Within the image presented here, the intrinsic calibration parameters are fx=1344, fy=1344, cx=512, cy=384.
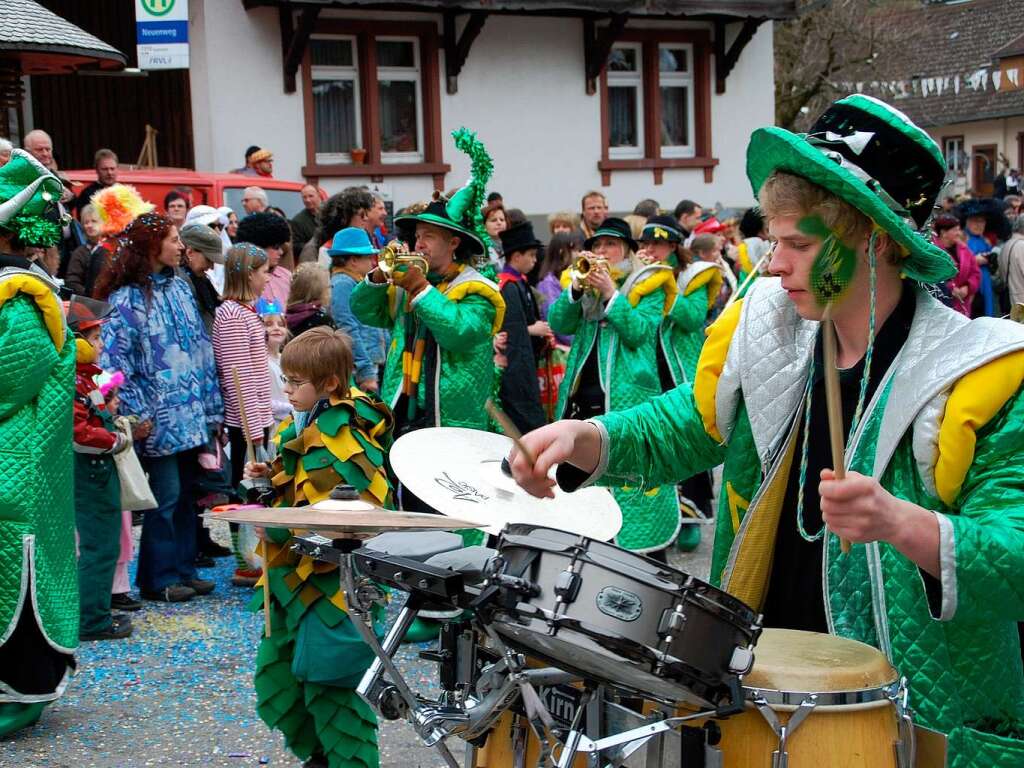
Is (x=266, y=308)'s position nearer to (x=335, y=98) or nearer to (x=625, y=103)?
(x=335, y=98)

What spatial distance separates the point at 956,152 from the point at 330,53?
31.6 m

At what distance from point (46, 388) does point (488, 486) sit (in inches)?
92.6

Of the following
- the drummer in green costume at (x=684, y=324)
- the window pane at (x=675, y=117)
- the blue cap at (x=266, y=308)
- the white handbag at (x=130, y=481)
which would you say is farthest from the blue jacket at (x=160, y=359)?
the window pane at (x=675, y=117)

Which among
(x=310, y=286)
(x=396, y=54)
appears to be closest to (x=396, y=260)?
(x=310, y=286)

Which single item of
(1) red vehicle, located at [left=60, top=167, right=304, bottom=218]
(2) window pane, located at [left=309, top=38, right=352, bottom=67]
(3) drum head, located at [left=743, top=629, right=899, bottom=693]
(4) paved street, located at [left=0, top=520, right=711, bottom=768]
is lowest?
(4) paved street, located at [left=0, top=520, right=711, bottom=768]

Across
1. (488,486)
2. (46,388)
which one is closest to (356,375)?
(46,388)

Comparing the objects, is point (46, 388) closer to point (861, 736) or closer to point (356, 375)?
point (356, 375)

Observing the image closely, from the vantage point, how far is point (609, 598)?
7.52 ft

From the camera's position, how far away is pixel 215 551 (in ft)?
25.4

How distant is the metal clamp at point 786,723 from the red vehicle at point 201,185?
363 inches

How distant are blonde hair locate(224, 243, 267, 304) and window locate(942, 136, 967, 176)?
1517 inches

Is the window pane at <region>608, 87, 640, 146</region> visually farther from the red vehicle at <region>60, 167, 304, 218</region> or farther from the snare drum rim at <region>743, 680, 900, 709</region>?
the snare drum rim at <region>743, 680, 900, 709</region>

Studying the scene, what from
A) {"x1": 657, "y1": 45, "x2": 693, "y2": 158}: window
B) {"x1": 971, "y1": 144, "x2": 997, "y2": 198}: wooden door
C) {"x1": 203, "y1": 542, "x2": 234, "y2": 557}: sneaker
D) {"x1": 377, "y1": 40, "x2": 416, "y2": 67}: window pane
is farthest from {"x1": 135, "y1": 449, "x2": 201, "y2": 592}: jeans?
{"x1": 971, "y1": 144, "x2": 997, "y2": 198}: wooden door

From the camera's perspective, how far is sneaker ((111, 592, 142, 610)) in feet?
21.3
